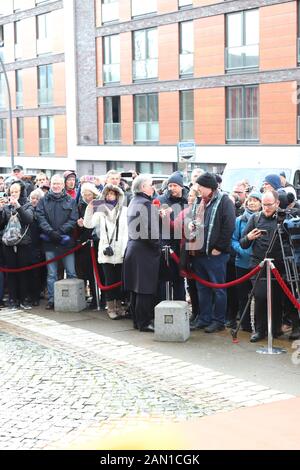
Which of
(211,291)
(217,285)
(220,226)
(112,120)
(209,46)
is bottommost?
(211,291)

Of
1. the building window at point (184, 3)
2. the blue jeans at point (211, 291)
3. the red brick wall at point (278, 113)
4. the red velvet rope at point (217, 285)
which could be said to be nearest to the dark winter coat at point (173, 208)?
the red velvet rope at point (217, 285)

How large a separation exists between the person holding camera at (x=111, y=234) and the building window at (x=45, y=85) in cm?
3515

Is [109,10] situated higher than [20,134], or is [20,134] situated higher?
[109,10]

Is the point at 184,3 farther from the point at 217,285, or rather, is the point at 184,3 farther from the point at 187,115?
the point at 217,285

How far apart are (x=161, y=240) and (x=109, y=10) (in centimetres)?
3174

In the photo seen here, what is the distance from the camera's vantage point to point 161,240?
1012cm

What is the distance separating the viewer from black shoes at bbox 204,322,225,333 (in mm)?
9742

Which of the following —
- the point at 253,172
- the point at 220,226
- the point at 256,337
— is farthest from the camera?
the point at 253,172

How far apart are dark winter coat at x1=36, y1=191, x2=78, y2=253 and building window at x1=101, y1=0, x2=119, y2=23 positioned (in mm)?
29249

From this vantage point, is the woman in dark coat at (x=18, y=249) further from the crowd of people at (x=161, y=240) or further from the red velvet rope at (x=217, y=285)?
the red velvet rope at (x=217, y=285)

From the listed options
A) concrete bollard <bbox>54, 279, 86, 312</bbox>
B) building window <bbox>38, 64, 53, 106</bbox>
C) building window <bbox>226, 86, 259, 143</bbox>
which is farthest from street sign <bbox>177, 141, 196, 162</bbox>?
building window <bbox>38, 64, 53, 106</bbox>

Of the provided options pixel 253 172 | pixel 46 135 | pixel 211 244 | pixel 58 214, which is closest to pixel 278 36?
pixel 253 172

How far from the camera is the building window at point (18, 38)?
1855 inches

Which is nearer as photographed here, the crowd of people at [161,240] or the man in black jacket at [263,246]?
the man in black jacket at [263,246]
